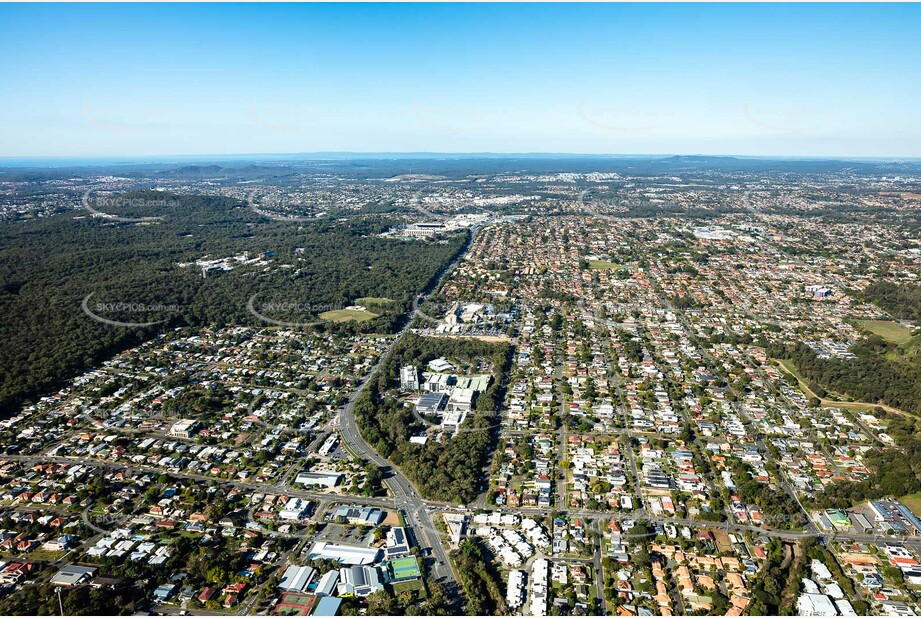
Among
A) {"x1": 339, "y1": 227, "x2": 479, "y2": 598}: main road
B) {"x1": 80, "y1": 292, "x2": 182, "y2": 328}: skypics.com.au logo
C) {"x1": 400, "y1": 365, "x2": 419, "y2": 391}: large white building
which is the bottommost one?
{"x1": 339, "y1": 227, "x2": 479, "y2": 598}: main road

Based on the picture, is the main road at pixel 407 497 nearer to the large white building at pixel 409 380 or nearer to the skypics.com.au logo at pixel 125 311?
the large white building at pixel 409 380

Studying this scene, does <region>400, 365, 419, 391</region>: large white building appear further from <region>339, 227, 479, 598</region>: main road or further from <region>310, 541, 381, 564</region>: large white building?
<region>310, 541, 381, 564</region>: large white building

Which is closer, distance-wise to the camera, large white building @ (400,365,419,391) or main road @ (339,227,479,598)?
main road @ (339,227,479,598)

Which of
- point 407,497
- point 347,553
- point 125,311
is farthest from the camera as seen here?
point 125,311

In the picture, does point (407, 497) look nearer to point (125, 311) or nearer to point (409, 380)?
point (409, 380)

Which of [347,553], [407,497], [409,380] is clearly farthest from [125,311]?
[347,553]

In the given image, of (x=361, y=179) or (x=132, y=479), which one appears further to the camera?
(x=361, y=179)

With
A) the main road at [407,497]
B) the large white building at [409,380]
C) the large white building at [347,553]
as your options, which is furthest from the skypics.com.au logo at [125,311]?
the large white building at [347,553]

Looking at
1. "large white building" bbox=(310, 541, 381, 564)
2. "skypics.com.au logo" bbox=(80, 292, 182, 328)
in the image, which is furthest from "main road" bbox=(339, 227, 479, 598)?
"skypics.com.au logo" bbox=(80, 292, 182, 328)

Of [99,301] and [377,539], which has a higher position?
[99,301]

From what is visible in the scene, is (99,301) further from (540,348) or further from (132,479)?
(540,348)

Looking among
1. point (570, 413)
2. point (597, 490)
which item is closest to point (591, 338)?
point (570, 413)
